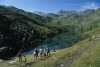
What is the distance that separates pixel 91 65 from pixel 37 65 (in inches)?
749

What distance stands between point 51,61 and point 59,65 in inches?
211

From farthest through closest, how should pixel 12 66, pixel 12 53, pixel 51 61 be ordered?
1. pixel 12 53
2. pixel 12 66
3. pixel 51 61

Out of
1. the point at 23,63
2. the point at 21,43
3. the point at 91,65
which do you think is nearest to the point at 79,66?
the point at 91,65

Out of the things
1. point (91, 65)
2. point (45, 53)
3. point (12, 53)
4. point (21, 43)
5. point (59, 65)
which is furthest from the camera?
point (21, 43)

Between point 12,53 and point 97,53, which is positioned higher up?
point 97,53

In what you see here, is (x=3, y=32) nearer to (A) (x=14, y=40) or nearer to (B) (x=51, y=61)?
(A) (x=14, y=40)

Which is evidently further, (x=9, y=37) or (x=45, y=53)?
(x=9, y=37)

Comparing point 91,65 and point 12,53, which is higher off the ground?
point 91,65

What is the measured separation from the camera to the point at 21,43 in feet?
625

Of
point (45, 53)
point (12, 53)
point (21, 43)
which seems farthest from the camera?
point (21, 43)

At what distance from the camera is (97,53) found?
62.9m

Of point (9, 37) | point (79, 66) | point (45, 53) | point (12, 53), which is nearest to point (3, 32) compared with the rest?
point (9, 37)

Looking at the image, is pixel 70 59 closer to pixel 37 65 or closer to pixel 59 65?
pixel 59 65

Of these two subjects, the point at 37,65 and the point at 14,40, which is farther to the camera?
the point at 14,40
